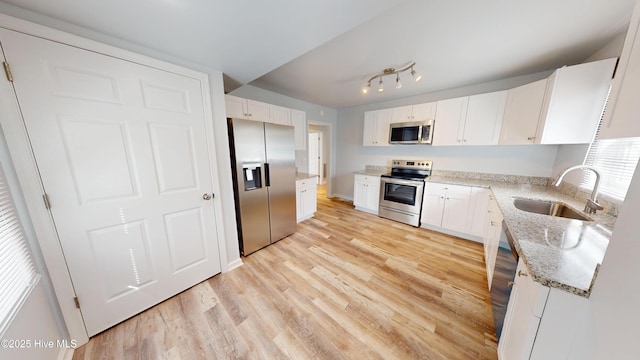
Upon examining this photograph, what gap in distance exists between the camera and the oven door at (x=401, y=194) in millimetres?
3092

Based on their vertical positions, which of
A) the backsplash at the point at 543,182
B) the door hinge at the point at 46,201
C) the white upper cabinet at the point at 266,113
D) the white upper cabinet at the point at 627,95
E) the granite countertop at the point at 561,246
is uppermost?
the white upper cabinet at the point at 266,113

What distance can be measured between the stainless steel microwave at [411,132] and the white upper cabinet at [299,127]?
1687 millimetres

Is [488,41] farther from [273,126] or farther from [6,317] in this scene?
[6,317]

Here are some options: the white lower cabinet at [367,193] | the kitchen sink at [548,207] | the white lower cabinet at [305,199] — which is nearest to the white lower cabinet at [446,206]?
the kitchen sink at [548,207]

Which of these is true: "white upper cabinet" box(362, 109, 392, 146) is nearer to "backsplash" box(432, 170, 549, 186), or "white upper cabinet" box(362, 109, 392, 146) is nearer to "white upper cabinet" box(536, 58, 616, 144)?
"backsplash" box(432, 170, 549, 186)

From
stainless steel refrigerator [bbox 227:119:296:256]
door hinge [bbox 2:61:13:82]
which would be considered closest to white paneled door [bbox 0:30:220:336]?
door hinge [bbox 2:61:13:82]

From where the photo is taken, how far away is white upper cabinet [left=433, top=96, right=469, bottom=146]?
282cm

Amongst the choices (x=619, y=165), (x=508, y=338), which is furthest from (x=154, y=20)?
(x=619, y=165)

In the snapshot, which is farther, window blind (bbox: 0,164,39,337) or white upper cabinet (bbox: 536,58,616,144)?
white upper cabinet (bbox: 536,58,616,144)

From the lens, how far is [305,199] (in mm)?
3383

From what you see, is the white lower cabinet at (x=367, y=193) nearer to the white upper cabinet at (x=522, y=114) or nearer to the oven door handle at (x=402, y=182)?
the oven door handle at (x=402, y=182)

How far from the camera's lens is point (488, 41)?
1.73 meters

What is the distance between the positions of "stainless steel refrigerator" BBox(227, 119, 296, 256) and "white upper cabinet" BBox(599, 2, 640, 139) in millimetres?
2474

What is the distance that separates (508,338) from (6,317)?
262cm
